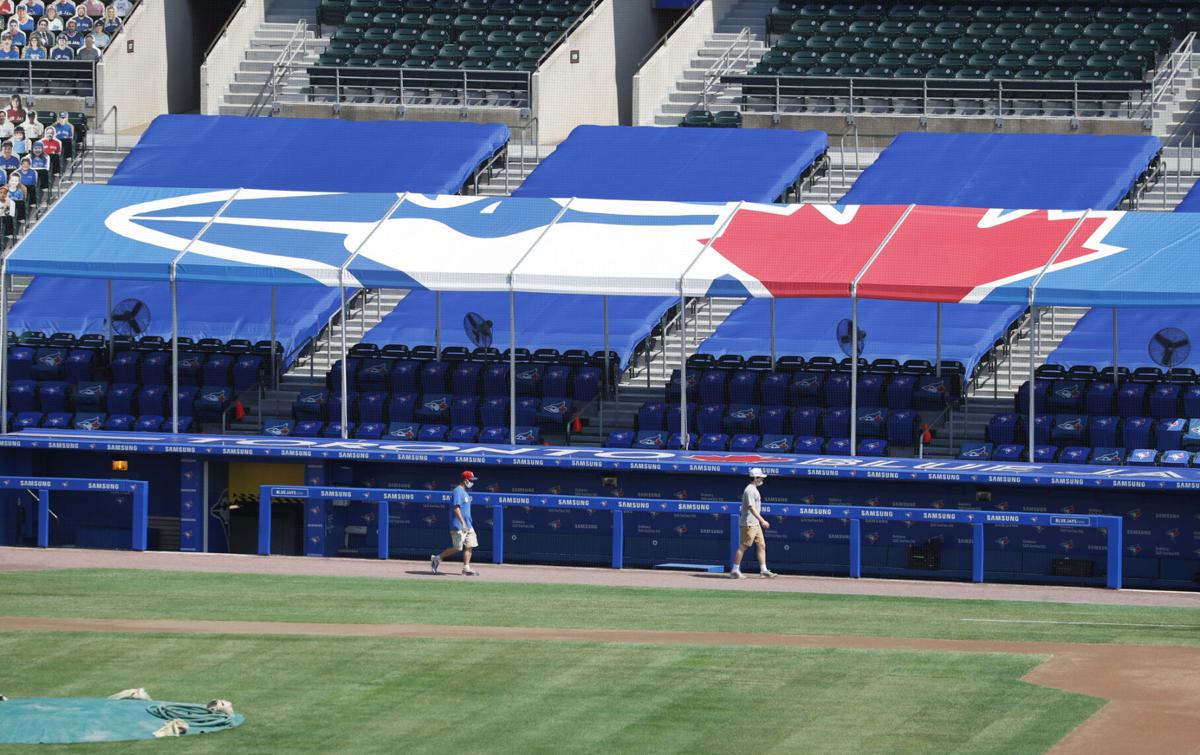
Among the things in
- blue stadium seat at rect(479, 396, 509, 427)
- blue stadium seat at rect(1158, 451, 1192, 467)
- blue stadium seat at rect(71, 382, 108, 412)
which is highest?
blue stadium seat at rect(71, 382, 108, 412)

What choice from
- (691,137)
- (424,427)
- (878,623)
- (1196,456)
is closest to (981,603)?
(878,623)

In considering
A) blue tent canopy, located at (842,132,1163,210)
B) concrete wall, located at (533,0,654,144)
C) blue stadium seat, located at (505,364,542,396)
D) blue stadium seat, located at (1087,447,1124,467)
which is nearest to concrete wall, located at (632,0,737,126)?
concrete wall, located at (533,0,654,144)

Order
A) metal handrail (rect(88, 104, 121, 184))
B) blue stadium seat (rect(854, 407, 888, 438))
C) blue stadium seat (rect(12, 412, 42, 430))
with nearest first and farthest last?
blue stadium seat (rect(854, 407, 888, 438))
blue stadium seat (rect(12, 412, 42, 430))
metal handrail (rect(88, 104, 121, 184))

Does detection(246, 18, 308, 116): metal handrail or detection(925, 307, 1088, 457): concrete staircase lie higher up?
detection(246, 18, 308, 116): metal handrail

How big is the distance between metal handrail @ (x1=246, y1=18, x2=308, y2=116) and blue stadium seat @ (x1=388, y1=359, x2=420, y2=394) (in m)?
12.3

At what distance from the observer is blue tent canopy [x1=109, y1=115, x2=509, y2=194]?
131 feet

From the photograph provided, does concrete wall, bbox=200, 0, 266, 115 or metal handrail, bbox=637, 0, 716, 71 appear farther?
concrete wall, bbox=200, 0, 266, 115

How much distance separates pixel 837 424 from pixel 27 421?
11891 mm

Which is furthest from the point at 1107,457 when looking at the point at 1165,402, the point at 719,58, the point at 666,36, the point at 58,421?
the point at 719,58

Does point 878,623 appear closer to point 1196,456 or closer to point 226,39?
point 1196,456

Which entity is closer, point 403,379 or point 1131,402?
point 1131,402

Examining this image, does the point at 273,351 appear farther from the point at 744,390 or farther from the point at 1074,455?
the point at 1074,455

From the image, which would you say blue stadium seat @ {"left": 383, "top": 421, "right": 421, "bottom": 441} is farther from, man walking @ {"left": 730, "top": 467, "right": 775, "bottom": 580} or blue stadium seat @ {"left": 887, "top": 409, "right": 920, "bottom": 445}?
man walking @ {"left": 730, "top": 467, "right": 775, "bottom": 580}

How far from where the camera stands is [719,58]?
4597 centimetres
